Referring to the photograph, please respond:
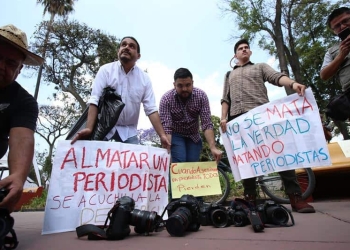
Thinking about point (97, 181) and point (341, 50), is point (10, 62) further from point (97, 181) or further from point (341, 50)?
point (341, 50)

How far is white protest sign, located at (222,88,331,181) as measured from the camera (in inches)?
105

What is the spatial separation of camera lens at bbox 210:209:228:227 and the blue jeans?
79 cm

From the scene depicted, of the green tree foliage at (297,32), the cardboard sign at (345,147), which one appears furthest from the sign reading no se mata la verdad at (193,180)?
the green tree foliage at (297,32)

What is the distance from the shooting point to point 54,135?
2597cm

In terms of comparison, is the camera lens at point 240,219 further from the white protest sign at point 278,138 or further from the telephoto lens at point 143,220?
the white protest sign at point 278,138

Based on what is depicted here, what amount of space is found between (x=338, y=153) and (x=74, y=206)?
3.49 meters

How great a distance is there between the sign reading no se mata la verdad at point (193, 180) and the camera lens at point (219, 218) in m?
0.64

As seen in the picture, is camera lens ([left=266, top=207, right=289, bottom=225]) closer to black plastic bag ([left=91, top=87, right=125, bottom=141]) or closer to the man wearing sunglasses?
the man wearing sunglasses

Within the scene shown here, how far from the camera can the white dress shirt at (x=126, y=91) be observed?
2715 millimetres

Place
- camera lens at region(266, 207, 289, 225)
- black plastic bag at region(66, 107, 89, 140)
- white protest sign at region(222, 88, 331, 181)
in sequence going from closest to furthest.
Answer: camera lens at region(266, 207, 289, 225) < white protest sign at region(222, 88, 331, 181) < black plastic bag at region(66, 107, 89, 140)

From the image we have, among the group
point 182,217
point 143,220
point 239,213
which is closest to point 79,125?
point 143,220

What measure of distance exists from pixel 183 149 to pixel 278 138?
93 centimetres

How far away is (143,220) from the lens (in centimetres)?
195

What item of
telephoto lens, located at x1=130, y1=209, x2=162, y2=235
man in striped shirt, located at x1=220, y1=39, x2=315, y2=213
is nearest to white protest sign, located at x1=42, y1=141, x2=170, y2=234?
telephoto lens, located at x1=130, y1=209, x2=162, y2=235
